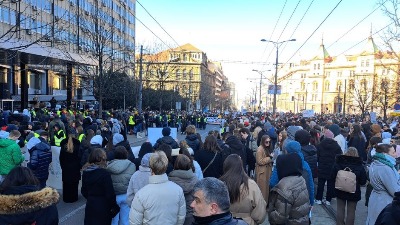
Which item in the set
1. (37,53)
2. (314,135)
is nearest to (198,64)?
(37,53)

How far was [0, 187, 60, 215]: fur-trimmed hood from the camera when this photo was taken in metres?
3.47

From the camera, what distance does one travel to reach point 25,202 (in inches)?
139

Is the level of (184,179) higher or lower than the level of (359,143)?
higher

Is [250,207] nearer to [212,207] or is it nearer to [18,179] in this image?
[212,207]

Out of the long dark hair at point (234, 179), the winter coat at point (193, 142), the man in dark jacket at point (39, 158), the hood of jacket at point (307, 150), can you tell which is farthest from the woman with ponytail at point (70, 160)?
the long dark hair at point (234, 179)

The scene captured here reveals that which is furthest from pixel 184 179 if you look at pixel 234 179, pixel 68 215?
pixel 68 215

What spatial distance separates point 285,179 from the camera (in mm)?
4902

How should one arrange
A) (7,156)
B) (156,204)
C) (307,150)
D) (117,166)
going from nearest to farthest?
(156,204) < (117,166) < (7,156) < (307,150)

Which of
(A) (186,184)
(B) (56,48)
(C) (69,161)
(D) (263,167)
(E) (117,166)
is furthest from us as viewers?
(B) (56,48)

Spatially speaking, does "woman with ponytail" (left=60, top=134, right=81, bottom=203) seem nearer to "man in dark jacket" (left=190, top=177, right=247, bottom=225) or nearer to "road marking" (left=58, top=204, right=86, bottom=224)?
"road marking" (left=58, top=204, right=86, bottom=224)

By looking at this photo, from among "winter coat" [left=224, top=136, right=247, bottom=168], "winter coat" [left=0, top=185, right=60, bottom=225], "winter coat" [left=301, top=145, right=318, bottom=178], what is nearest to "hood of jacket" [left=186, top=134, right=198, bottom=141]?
"winter coat" [left=224, top=136, right=247, bottom=168]

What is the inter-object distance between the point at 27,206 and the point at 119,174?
2524 mm

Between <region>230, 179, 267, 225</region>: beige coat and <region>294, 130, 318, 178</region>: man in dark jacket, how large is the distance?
404cm

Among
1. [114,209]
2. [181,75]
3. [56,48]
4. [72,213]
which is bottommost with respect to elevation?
[72,213]
